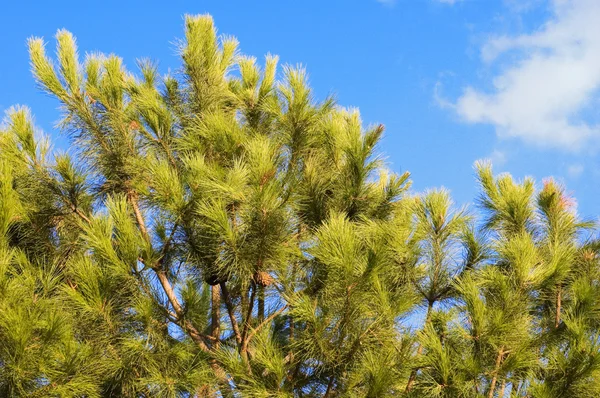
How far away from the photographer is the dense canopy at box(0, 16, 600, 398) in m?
3.25

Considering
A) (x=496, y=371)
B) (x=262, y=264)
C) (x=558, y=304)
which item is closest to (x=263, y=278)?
(x=262, y=264)

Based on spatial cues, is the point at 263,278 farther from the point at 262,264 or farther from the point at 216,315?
the point at 216,315

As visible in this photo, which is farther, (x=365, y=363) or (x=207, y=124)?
(x=207, y=124)

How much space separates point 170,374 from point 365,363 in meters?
0.92

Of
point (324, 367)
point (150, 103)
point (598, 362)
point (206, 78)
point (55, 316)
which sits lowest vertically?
point (598, 362)

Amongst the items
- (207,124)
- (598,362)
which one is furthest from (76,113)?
(598,362)

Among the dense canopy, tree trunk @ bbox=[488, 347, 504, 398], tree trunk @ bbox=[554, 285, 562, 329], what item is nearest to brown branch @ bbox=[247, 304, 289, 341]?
the dense canopy

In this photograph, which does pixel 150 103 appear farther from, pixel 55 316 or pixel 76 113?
pixel 55 316

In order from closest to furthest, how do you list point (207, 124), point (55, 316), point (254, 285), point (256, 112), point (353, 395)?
point (55, 316) → point (353, 395) → point (254, 285) → point (207, 124) → point (256, 112)

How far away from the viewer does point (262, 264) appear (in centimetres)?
345

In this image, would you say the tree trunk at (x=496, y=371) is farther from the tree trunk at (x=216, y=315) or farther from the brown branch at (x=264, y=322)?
the tree trunk at (x=216, y=315)

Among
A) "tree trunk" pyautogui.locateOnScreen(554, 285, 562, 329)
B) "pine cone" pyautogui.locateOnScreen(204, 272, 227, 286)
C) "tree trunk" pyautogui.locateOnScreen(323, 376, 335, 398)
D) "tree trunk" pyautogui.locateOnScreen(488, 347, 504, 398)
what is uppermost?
"pine cone" pyautogui.locateOnScreen(204, 272, 227, 286)

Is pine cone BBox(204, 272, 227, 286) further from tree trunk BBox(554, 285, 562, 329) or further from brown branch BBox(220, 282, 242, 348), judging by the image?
tree trunk BBox(554, 285, 562, 329)

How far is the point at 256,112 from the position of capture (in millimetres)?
4438
